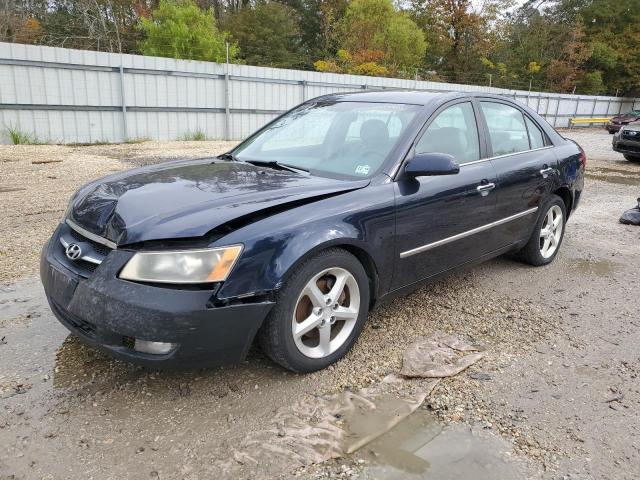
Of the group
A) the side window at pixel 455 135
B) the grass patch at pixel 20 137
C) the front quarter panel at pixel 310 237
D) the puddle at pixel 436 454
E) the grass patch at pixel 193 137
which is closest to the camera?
the puddle at pixel 436 454

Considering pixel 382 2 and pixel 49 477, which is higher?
pixel 382 2

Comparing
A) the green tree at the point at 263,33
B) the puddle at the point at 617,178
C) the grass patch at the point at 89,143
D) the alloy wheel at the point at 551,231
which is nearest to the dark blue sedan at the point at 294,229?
the alloy wheel at the point at 551,231

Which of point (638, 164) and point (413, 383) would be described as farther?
point (638, 164)

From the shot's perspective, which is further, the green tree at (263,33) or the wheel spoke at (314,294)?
the green tree at (263,33)

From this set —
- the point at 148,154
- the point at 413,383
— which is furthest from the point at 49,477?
the point at 148,154

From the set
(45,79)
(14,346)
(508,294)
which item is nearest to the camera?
(14,346)

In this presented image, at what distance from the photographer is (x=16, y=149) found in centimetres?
1145

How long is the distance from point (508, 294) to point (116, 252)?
3085 millimetres

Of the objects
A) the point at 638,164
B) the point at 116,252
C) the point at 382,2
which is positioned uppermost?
the point at 382,2

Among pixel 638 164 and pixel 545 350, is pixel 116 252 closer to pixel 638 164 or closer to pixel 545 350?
→ pixel 545 350

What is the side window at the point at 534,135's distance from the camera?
183 inches

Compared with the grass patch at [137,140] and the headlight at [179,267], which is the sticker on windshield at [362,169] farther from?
the grass patch at [137,140]

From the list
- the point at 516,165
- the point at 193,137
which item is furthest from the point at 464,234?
the point at 193,137

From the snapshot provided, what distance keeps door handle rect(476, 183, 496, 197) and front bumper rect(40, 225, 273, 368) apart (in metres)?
1.97
